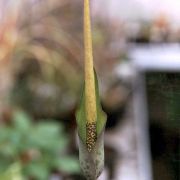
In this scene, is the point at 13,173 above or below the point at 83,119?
below

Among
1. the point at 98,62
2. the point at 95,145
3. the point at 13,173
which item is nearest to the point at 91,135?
the point at 95,145

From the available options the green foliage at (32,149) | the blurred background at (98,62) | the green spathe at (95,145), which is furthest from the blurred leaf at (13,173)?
the green spathe at (95,145)

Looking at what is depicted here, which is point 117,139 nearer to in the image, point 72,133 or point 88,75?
point 72,133

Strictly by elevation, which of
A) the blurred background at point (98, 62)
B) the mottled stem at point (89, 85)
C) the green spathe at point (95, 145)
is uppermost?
the mottled stem at point (89, 85)

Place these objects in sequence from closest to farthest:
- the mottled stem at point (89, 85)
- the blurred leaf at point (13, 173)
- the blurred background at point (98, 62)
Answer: the mottled stem at point (89, 85) < the blurred leaf at point (13, 173) < the blurred background at point (98, 62)

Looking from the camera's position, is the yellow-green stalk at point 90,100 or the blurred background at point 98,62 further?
the blurred background at point 98,62

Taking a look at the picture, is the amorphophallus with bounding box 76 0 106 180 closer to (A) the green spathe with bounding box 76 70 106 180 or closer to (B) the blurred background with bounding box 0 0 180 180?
(A) the green spathe with bounding box 76 70 106 180

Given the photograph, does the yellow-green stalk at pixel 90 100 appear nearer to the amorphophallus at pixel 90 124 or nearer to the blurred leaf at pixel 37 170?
the amorphophallus at pixel 90 124

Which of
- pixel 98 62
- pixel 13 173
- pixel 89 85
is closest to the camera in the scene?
pixel 89 85

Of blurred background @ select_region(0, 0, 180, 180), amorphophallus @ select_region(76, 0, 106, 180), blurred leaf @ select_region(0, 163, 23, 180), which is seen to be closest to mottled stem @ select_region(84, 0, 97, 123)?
amorphophallus @ select_region(76, 0, 106, 180)

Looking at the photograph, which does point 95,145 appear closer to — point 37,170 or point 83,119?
point 83,119
